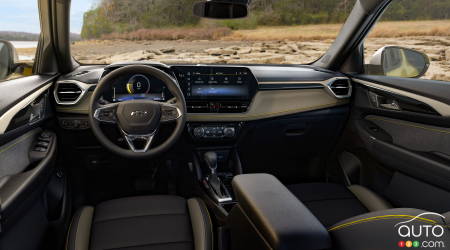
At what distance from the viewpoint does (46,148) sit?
7.67 ft

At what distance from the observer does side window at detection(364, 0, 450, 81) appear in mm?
2563

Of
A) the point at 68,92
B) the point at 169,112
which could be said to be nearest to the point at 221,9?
the point at 169,112

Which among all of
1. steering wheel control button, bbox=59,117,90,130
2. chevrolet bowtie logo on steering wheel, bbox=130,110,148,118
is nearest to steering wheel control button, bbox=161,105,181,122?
chevrolet bowtie logo on steering wheel, bbox=130,110,148,118

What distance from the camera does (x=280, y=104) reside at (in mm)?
3014

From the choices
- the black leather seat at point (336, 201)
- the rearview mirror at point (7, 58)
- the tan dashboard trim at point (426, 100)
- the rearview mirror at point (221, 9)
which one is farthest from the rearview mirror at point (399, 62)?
the rearview mirror at point (7, 58)

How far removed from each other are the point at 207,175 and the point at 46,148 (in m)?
Result: 1.18

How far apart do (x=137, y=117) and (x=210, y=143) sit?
0.82 metres

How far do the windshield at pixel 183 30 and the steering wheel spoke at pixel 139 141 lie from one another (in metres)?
0.89

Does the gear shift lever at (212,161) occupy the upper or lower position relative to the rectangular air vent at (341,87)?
lower

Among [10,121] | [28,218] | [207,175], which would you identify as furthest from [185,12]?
[28,218]

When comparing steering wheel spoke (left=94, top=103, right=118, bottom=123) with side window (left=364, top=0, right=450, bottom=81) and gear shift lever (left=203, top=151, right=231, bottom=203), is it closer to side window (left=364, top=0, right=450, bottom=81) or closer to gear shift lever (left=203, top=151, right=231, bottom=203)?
gear shift lever (left=203, top=151, right=231, bottom=203)

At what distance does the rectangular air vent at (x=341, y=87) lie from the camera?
308cm

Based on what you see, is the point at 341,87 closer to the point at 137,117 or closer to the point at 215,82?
the point at 215,82

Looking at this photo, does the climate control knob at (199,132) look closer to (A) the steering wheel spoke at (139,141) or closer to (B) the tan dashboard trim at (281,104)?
(B) the tan dashboard trim at (281,104)
